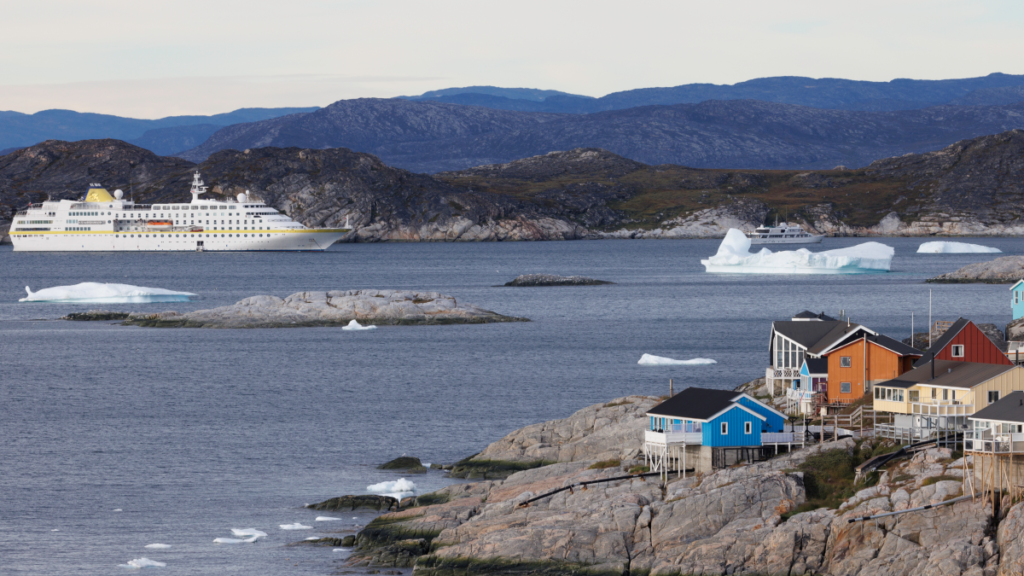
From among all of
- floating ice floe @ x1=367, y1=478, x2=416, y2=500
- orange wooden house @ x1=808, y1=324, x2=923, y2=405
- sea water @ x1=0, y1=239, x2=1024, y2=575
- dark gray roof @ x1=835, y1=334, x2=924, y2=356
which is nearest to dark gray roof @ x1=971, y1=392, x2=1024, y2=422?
dark gray roof @ x1=835, y1=334, x2=924, y2=356

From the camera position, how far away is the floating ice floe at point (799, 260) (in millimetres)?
144000

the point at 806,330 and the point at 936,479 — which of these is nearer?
the point at 936,479

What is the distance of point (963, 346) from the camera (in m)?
37.8

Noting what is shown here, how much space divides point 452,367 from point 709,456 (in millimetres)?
42062

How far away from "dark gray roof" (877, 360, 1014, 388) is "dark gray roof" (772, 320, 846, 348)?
5948 millimetres

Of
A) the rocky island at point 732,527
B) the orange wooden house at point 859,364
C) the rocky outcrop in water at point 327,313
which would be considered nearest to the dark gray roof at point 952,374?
the orange wooden house at point 859,364

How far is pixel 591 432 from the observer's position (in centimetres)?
4109

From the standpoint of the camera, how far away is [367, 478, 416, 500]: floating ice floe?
38562 millimetres

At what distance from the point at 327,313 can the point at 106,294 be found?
30.2m

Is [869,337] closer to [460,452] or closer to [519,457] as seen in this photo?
[519,457]

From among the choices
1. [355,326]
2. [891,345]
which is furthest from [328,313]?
[891,345]

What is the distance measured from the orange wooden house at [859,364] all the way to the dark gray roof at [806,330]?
1938mm

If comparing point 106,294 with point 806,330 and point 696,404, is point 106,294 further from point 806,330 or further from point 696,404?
point 696,404

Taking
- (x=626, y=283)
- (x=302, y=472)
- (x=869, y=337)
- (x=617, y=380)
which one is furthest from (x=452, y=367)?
(x=626, y=283)
